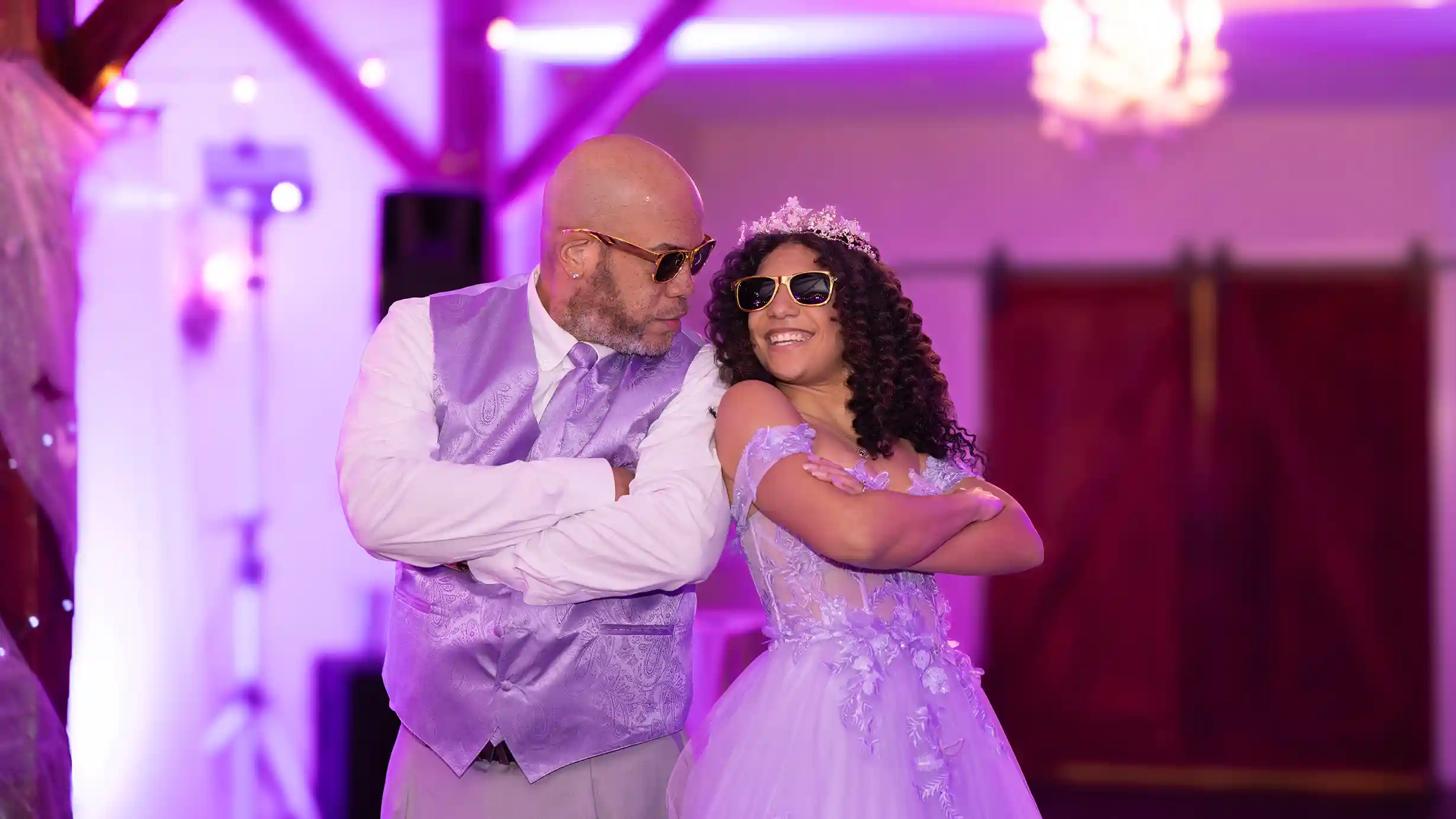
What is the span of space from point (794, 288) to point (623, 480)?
458 mm

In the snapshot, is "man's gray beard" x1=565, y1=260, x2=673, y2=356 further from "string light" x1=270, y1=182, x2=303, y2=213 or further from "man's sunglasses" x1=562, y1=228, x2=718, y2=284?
"string light" x1=270, y1=182, x2=303, y2=213

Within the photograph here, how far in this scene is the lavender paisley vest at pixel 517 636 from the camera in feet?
6.73

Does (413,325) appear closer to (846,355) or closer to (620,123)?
(846,355)

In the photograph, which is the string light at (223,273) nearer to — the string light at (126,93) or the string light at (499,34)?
the string light at (126,93)

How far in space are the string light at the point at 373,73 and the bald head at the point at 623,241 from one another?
298 centimetres

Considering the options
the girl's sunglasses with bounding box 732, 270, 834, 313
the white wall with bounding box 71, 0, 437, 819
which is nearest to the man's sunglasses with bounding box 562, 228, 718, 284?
the girl's sunglasses with bounding box 732, 270, 834, 313

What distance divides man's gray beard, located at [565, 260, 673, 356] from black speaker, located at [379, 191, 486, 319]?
1.85m

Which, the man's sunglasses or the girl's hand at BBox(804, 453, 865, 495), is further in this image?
the man's sunglasses

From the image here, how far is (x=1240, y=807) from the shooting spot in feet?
19.3

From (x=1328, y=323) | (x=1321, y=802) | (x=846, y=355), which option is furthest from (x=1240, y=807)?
(x=846, y=355)

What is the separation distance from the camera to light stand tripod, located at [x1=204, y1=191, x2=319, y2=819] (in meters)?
4.47

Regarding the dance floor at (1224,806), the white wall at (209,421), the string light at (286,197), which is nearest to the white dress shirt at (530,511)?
the white wall at (209,421)

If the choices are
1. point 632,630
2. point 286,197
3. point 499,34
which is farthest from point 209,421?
point 632,630

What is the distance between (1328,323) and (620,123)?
3.60m
